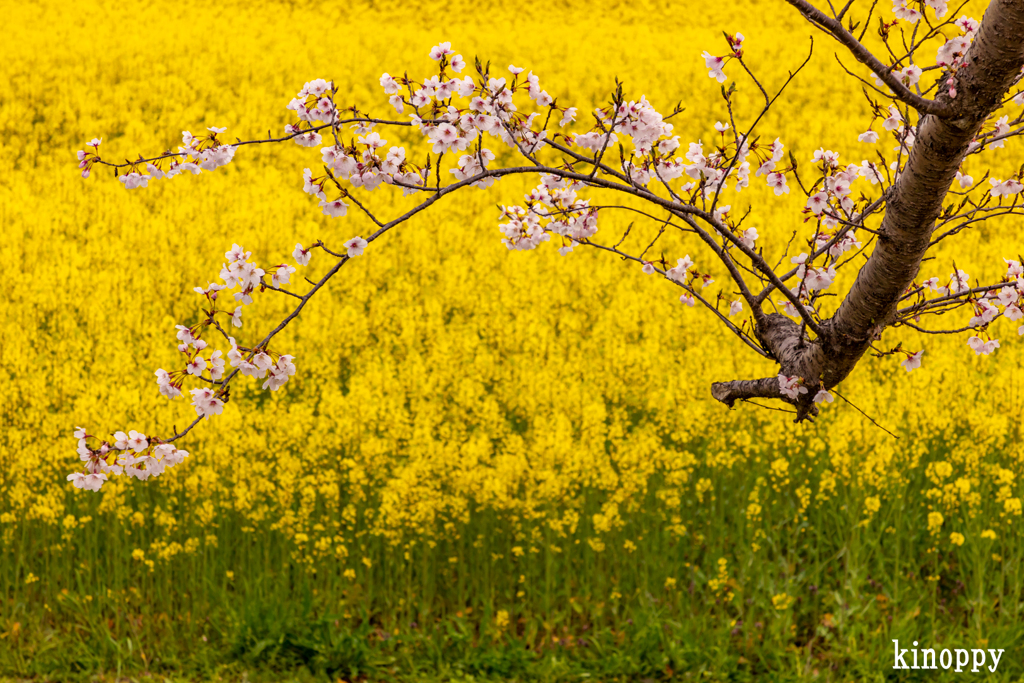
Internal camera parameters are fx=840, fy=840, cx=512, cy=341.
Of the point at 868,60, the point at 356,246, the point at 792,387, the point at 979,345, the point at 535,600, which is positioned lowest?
the point at 535,600

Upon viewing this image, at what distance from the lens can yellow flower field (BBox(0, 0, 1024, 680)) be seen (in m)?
6.22

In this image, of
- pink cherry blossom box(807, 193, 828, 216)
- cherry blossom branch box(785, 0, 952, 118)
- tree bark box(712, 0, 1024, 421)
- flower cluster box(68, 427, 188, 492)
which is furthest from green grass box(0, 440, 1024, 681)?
cherry blossom branch box(785, 0, 952, 118)

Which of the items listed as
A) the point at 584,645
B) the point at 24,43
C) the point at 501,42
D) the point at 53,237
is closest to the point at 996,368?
the point at 584,645

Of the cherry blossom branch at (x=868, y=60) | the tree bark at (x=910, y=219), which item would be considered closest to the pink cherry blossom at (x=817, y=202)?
the tree bark at (x=910, y=219)

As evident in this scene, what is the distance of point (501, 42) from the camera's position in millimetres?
18000

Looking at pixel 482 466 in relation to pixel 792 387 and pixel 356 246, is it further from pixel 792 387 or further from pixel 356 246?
pixel 356 246

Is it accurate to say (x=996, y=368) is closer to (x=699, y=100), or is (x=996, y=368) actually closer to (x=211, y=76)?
(x=699, y=100)

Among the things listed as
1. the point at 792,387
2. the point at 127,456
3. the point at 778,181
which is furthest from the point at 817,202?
the point at 127,456

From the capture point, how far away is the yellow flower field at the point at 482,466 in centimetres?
622

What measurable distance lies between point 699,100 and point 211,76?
921 cm

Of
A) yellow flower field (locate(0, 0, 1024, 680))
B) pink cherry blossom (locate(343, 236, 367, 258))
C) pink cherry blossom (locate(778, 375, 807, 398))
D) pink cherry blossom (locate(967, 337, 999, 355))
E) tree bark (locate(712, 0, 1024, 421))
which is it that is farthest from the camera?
yellow flower field (locate(0, 0, 1024, 680))

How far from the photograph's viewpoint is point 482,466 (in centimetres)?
680

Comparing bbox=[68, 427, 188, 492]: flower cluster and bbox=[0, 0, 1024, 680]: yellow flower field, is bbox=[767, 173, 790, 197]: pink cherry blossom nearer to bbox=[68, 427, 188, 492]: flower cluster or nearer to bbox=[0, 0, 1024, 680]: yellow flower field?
bbox=[68, 427, 188, 492]: flower cluster

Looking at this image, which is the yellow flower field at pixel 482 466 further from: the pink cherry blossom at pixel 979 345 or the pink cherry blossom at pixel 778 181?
the pink cherry blossom at pixel 778 181
